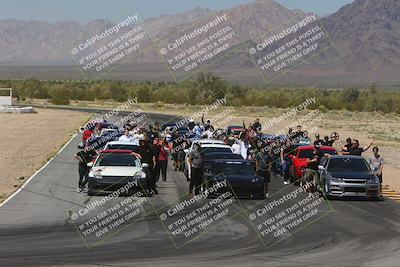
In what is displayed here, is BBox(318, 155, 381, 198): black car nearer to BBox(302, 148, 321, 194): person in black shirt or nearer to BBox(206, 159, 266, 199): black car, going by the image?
BBox(302, 148, 321, 194): person in black shirt

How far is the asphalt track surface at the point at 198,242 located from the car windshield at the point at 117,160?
2077mm

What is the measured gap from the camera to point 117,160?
24.4 m

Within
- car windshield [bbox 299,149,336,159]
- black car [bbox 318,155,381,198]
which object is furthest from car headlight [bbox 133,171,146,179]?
car windshield [bbox 299,149,336,159]

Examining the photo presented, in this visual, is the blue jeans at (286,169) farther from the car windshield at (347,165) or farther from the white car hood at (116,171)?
the white car hood at (116,171)

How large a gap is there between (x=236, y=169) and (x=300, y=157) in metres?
4.53

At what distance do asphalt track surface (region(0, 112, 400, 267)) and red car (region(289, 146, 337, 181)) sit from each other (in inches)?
213

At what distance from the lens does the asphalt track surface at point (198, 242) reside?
13594 mm

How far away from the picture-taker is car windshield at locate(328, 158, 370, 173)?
957 inches

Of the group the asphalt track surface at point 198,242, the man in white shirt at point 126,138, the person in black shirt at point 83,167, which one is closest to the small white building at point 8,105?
the man in white shirt at point 126,138

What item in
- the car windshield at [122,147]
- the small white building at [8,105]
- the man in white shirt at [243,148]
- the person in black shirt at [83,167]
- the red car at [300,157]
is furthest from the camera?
the small white building at [8,105]

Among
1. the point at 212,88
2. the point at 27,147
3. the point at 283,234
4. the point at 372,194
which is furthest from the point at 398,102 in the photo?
the point at 283,234

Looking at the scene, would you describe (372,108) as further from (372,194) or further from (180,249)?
(180,249)

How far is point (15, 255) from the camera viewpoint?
13.8 m

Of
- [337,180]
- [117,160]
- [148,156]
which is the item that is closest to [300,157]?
[337,180]
